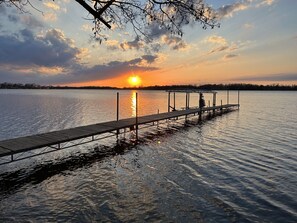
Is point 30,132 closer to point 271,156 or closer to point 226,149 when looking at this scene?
point 226,149

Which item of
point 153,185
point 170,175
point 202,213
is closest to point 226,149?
point 170,175

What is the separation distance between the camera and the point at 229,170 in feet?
43.0

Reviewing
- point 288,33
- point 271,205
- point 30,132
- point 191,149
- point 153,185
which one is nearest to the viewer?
point 271,205

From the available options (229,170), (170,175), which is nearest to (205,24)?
(170,175)

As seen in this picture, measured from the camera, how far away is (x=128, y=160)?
49.3 ft

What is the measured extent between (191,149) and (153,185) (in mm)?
7224

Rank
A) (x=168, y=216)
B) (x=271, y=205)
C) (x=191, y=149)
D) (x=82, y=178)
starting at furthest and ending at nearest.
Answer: (x=191, y=149), (x=82, y=178), (x=271, y=205), (x=168, y=216)

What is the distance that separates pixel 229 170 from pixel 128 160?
577cm

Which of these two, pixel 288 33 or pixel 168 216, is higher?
pixel 288 33

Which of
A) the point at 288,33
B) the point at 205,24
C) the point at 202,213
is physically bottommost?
the point at 202,213

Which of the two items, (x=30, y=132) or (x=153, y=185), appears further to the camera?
(x=30, y=132)


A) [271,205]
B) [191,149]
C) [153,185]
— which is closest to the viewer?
[271,205]

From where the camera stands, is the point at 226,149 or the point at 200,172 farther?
the point at 226,149

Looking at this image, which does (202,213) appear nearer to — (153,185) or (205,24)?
(153,185)
